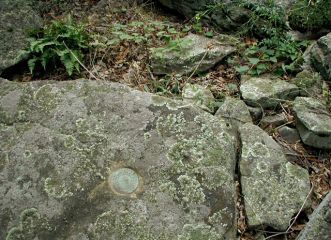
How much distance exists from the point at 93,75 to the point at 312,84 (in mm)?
3078

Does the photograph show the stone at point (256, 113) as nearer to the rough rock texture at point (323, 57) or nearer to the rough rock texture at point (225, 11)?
the rough rock texture at point (323, 57)

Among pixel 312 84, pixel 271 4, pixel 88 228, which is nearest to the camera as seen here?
pixel 88 228

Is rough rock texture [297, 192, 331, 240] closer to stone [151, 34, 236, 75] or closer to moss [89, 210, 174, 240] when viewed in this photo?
moss [89, 210, 174, 240]

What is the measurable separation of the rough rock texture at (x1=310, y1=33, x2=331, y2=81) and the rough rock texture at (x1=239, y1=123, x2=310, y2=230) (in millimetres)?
1554

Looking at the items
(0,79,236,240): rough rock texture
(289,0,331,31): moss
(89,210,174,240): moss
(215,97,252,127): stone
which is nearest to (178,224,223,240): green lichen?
(0,79,236,240): rough rock texture

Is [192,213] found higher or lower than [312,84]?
lower

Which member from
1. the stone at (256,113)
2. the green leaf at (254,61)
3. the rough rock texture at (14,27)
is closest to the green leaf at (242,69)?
the green leaf at (254,61)

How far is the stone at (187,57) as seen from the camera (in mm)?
5848

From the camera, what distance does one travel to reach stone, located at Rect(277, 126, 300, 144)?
512 centimetres

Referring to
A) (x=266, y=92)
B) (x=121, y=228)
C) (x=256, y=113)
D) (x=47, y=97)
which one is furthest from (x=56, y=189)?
(x=266, y=92)

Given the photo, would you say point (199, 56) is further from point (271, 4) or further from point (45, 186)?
point (45, 186)

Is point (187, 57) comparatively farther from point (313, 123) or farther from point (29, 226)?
point (29, 226)

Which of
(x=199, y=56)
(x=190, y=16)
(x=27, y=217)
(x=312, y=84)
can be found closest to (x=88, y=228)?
(x=27, y=217)

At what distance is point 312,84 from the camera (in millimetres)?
5605
